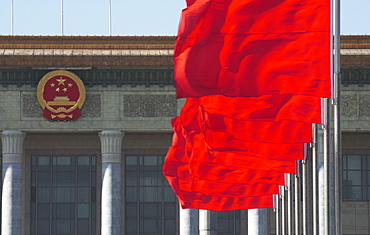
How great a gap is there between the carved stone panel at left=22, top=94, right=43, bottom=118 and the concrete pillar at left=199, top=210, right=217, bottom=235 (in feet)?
36.0

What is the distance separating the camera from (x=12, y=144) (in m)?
61.2

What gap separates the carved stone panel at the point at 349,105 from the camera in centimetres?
6100

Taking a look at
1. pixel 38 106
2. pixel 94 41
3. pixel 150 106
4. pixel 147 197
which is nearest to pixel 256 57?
pixel 150 106

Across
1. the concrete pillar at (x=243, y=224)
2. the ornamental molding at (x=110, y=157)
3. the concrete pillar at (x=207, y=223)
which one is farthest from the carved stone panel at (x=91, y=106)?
the concrete pillar at (x=243, y=224)

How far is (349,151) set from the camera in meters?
64.6

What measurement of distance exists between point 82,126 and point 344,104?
48.7 feet

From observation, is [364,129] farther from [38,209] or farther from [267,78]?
[267,78]

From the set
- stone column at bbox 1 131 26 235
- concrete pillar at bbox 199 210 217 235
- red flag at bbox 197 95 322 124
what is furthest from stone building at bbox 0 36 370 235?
red flag at bbox 197 95 322 124

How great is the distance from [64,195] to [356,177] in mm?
17494

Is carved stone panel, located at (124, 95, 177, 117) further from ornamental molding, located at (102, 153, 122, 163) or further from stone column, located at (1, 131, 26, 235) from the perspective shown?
stone column, located at (1, 131, 26, 235)

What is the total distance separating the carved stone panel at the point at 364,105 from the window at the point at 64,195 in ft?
52.5

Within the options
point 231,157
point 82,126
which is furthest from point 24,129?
point 231,157

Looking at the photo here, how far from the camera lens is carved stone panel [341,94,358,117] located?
200 feet

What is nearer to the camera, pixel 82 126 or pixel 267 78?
pixel 267 78
